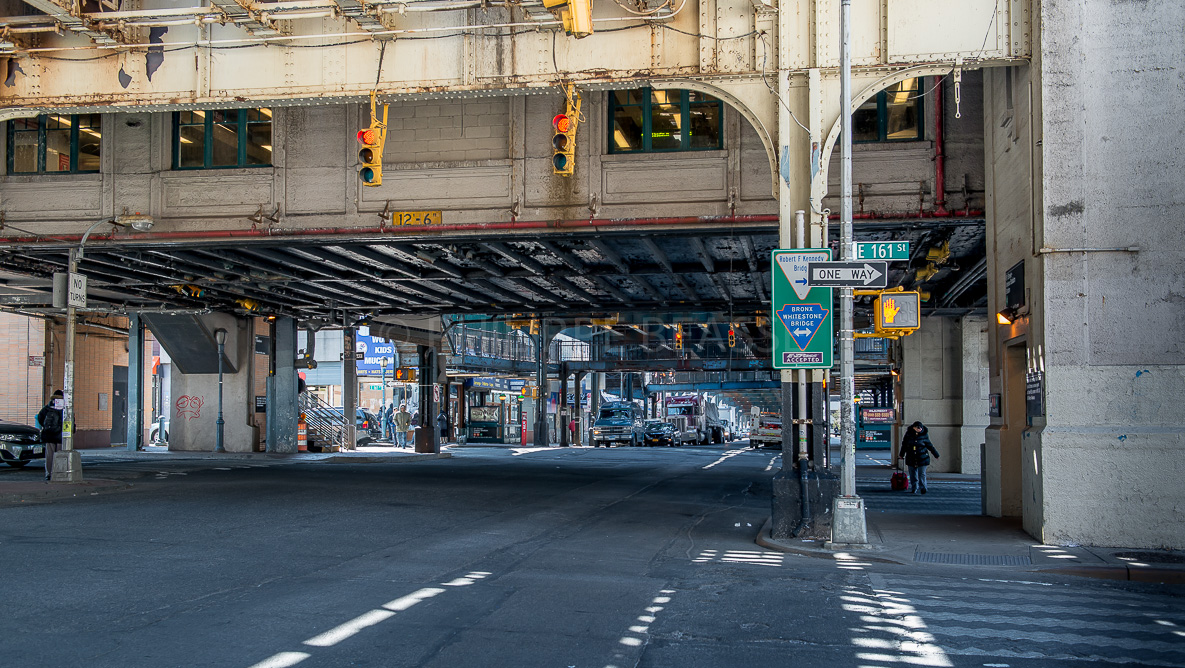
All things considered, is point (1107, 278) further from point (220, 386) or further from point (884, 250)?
point (220, 386)

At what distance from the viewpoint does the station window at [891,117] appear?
1866 cm

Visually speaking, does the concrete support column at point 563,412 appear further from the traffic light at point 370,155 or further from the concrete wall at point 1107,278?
the concrete wall at point 1107,278

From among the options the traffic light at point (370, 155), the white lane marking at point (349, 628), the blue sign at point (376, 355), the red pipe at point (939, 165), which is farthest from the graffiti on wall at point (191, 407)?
the white lane marking at point (349, 628)

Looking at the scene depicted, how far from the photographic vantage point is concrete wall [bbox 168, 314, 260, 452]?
34062 mm

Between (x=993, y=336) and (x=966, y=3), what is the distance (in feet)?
17.1

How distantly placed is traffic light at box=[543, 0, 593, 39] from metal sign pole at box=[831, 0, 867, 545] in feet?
10.8

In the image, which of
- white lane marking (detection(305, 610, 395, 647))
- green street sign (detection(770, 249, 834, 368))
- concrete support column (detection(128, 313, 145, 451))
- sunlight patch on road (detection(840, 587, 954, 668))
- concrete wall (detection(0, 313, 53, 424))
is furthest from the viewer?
concrete wall (detection(0, 313, 53, 424))

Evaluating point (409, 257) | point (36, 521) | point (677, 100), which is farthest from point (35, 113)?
point (677, 100)

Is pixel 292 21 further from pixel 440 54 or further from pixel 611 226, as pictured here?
pixel 611 226

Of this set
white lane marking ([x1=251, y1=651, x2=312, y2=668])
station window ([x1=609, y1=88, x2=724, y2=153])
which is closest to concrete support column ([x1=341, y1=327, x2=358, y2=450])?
station window ([x1=609, y1=88, x2=724, y2=153])

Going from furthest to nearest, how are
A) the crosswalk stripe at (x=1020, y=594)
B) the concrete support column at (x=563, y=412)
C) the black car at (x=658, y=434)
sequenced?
the black car at (x=658, y=434), the concrete support column at (x=563, y=412), the crosswalk stripe at (x=1020, y=594)

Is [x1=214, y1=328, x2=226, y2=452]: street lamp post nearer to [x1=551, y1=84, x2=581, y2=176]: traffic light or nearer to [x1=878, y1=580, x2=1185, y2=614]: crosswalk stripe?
[x1=551, y1=84, x2=581, y2=176]: traffic light

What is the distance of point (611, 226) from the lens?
18.8 m

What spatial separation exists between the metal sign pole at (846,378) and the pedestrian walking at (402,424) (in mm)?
35292
